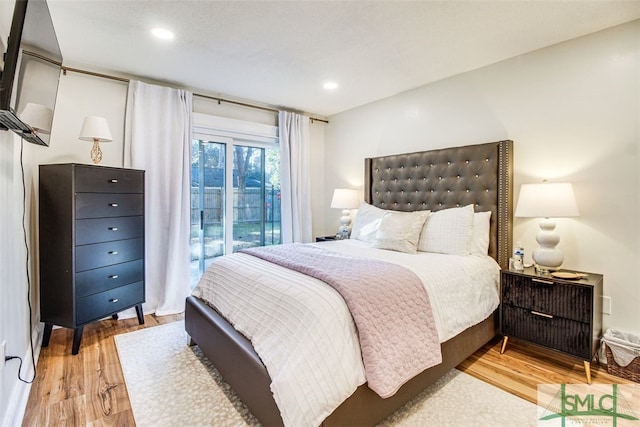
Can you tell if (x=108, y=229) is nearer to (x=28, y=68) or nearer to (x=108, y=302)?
(x=108, y=302)

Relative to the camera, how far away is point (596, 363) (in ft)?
7.40

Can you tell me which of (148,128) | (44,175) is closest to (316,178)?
(148,128)

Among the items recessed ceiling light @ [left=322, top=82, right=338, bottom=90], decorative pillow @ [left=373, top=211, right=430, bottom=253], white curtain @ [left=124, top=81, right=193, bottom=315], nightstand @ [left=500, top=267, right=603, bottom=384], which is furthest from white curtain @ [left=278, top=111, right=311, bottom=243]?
nightstand @ [left=500, top=267, right=603, bottom=384]

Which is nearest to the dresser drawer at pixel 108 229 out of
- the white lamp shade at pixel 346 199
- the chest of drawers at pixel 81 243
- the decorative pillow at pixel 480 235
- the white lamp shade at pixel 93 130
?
the chest of drawers at pixel 81 243

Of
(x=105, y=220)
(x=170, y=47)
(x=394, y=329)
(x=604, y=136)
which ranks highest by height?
(x=170, y=47)

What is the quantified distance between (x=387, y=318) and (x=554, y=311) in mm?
1419

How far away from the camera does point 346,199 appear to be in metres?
3.98

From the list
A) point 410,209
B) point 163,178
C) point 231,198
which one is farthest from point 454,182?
point 163,178

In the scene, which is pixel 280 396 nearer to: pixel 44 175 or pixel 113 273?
pixel 113 273

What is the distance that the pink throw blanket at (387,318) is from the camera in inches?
57.7

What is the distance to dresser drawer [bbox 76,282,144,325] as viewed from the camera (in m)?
2.49

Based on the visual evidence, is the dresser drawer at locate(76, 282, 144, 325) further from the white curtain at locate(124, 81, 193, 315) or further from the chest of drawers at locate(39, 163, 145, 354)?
the white curtain at locate(124, 81, 193, 315)

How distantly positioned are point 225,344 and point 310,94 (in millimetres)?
2896

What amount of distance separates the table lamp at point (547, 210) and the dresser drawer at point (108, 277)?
332 cm
